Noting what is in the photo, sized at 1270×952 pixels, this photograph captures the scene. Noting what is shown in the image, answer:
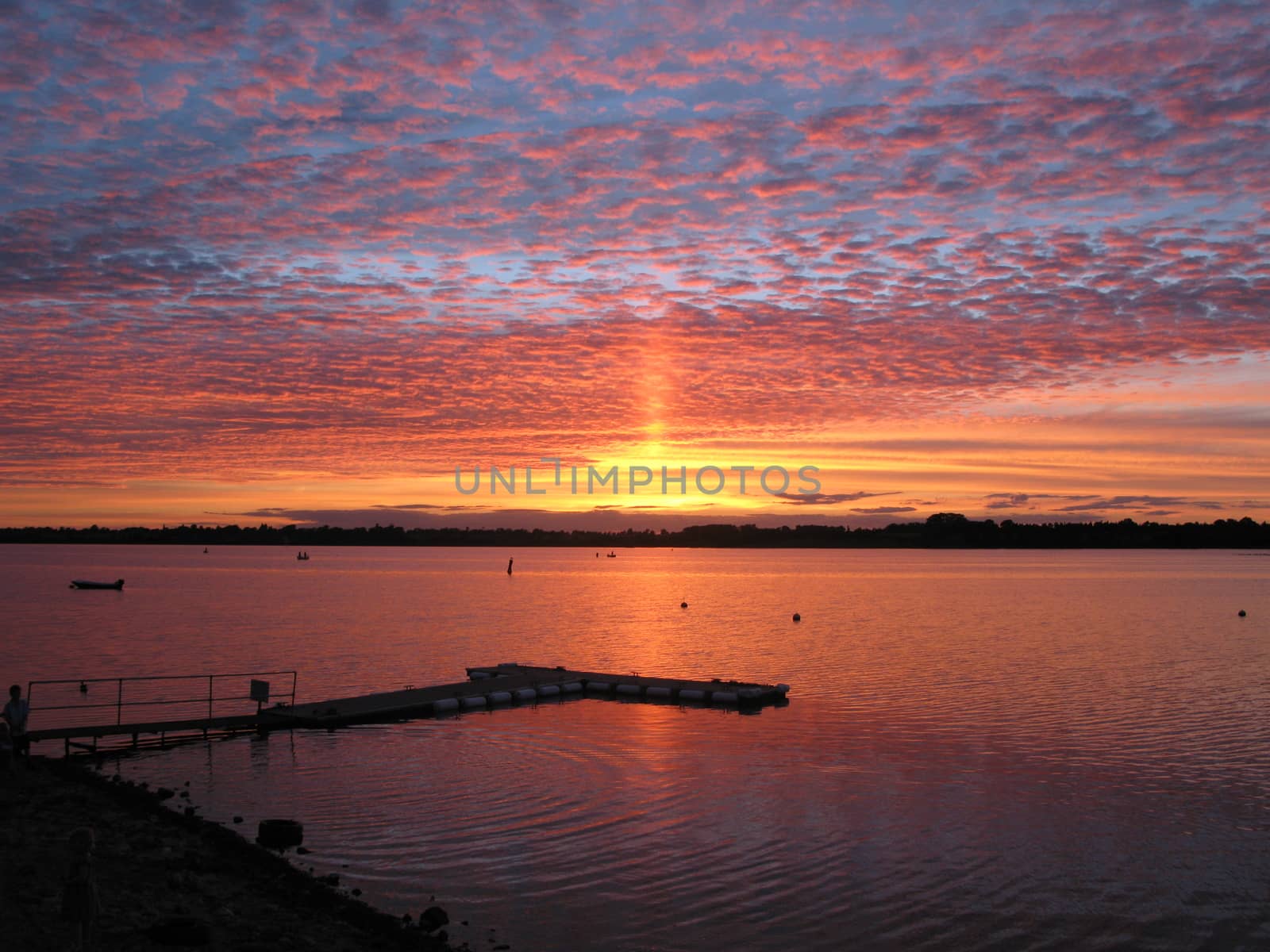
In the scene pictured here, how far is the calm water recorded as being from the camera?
→ 1560cm

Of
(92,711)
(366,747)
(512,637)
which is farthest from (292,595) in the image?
(366,747)

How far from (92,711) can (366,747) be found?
11.2 meters

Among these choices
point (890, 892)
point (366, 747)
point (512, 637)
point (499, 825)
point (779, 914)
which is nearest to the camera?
point (779, 914)

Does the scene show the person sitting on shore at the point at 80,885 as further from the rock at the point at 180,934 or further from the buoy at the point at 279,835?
the buoy at the point at 279,835

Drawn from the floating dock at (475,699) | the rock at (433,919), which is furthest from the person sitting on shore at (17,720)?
the rock at (433,919)

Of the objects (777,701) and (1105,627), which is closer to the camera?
(777,701)

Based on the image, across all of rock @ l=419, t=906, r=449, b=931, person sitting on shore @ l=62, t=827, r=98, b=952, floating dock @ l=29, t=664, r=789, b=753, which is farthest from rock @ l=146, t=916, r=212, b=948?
floating dock @ l=29, t=664, r=789, b=753

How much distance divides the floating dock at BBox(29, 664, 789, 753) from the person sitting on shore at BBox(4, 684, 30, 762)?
171 inches

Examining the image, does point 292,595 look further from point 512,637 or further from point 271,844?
point 271,844

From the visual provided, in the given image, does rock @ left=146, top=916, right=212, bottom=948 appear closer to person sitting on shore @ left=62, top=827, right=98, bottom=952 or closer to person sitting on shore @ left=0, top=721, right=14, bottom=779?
person sitting on shore @ left=62, top=827, right=98, bottom=952

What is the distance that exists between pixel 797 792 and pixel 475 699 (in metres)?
14.8

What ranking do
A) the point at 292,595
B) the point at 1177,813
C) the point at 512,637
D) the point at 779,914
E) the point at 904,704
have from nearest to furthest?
the point at 779,914 < the point at 1177,813 < the point at 904,704 < the point at 512,637 < the point at 292,595

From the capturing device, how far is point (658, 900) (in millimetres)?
15891

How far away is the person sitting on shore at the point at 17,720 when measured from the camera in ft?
67.6
